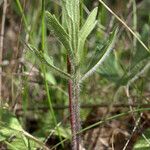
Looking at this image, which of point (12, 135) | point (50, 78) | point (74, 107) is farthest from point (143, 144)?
point (50, 78)

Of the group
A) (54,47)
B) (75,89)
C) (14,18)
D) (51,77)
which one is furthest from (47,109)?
(14,18)

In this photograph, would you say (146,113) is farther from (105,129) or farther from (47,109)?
(47,109)

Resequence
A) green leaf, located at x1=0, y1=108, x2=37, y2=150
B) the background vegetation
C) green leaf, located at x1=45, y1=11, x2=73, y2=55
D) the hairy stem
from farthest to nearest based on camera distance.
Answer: the background vegetation, green leaf, located at x1=0, y1=108, x2=37, y2=150, the hairy stem, green leaf, located at x1=45, y1=11, x2=73, y2=55

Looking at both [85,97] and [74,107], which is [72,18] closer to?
[74,107]

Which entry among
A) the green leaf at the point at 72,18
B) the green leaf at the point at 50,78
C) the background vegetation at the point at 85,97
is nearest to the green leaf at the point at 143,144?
the background vegetation at the point at 85,97

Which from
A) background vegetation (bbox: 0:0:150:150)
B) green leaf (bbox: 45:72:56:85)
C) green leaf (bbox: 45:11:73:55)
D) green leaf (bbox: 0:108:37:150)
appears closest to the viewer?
green leaf (bbox: 45:11:73:55)

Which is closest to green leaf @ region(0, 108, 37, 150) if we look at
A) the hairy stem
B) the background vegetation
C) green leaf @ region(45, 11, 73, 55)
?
the background vegetation

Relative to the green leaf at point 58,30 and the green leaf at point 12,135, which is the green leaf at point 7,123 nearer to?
the green leaf at point 12,135

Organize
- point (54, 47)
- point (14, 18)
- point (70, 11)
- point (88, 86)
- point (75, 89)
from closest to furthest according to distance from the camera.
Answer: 1. point (70, 11)
2. point (75, 89)
3. point (88, 86)
4. point (54, 47)
5. point (14, 18)

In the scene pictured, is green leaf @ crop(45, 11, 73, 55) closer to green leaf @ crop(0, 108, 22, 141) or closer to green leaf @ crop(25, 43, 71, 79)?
green leaf @ crop(25, 43, 71, 79)

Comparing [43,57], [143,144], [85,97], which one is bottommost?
[143,144]

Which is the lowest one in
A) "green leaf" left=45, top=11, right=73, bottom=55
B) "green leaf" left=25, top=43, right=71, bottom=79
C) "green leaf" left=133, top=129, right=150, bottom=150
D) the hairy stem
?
"green leaf" left=133, top=129, right=150, bottom=150
